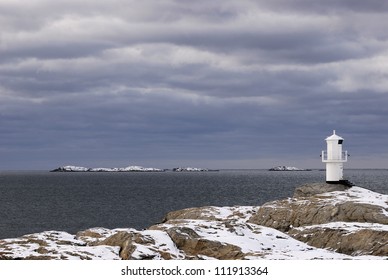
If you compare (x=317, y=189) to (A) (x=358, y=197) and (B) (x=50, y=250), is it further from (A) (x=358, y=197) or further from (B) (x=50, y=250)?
(B) (x=50, y=250)

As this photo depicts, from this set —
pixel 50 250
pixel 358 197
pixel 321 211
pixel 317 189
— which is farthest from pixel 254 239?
pixel 317 189

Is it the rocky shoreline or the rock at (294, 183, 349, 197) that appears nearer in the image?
the rocky shoreline

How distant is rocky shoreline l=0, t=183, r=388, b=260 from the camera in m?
27.0

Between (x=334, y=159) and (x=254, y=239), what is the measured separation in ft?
73.7

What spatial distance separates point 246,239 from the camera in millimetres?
30375

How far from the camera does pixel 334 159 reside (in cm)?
5025

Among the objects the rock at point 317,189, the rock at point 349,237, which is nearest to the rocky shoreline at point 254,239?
the rock at point 349,237

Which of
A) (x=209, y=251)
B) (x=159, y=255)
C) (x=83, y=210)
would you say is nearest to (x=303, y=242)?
(x=209, y=251)

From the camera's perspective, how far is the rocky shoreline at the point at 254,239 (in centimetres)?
2698

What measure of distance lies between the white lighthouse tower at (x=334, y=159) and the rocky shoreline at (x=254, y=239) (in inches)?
330

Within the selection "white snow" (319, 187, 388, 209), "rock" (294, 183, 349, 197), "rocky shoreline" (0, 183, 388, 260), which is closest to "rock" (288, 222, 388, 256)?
"rocky shoreline" (0, 183, 388, 260)

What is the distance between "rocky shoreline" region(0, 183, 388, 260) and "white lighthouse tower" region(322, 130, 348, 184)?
8379mm

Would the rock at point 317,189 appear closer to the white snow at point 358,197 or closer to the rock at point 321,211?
the white snow at point 358,197

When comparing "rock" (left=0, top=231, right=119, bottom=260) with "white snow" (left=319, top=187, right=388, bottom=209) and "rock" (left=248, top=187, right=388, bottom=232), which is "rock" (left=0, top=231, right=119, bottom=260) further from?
"white snow" (left=319, top=187, right=388, bottom=209)
